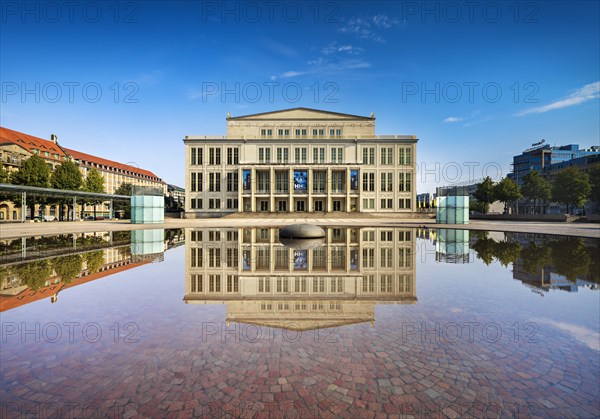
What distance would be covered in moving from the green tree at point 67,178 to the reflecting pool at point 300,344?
201 feet

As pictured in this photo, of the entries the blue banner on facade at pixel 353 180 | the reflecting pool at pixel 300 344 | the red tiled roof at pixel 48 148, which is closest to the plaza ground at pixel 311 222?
the blue banner on facade at pixel 353 180

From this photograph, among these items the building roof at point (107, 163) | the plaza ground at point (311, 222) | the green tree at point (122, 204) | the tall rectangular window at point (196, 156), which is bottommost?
the plaza ground at point (311, 222)

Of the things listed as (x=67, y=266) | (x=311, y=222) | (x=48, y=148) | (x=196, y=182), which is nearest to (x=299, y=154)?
(x=196, y=182)

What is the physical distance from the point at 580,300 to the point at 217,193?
2361 inches

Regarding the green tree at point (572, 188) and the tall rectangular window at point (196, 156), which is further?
the tall rectangular window at point (196, 156)

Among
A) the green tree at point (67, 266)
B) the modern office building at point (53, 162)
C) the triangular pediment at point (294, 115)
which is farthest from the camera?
the modern office building at point (53, 162)

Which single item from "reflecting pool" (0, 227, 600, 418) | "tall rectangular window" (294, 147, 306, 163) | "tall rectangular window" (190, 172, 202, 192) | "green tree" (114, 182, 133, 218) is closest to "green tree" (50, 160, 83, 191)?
"green tree" (114, 182, 133, 218)

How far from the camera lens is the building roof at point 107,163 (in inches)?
3922

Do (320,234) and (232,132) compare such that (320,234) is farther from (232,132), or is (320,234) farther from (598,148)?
(598,148)

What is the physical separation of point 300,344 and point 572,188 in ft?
239

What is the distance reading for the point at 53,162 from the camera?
268 feet

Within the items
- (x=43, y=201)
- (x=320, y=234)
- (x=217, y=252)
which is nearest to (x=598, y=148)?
(x=320, y=234)

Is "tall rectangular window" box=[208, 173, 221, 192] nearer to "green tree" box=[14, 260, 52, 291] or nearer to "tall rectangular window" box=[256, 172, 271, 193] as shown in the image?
"tall rectangular window" box=[256, 172, 271, 193]

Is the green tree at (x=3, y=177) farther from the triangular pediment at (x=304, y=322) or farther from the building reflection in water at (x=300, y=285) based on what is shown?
the triangular pediment at (x=304, y=322)
